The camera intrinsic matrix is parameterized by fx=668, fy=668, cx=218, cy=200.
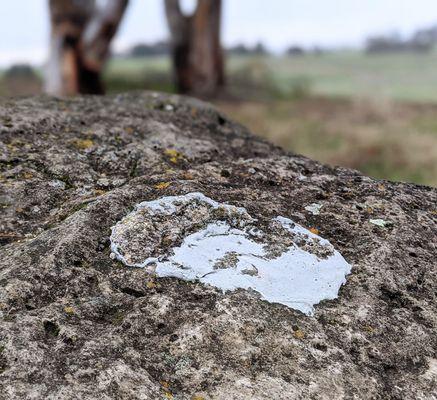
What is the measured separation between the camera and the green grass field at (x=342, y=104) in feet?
38.3

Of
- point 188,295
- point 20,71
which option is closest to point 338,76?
point 20,71

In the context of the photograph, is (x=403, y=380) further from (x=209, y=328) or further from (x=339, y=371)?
(x=209, y=328)

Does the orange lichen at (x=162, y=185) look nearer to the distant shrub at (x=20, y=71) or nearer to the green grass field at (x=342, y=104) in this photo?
the green grass field at (x=342, y=104)

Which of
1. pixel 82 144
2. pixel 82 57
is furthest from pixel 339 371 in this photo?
pixel 82 57

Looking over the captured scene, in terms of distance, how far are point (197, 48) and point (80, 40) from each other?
4275mm

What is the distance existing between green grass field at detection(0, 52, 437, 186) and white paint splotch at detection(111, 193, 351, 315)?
21.5ft

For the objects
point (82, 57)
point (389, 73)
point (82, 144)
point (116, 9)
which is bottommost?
point (389, 73)

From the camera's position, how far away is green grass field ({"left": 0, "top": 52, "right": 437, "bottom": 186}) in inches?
459

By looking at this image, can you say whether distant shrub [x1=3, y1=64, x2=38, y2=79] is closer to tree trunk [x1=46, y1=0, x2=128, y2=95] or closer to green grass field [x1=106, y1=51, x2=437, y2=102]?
green grass field [x1=106, y1=51, x2=437, y2=102]

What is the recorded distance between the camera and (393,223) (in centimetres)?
257

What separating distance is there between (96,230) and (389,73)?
71.1 feet

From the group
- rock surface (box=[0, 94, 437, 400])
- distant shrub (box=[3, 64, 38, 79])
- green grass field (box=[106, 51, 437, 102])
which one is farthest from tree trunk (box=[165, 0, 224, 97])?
rock surface (box=[0, 94, 437, 400])

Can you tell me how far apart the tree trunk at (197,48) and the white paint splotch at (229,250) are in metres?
14.2

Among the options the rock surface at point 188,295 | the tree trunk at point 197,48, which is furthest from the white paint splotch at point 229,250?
the tree trunk at point 197,48
